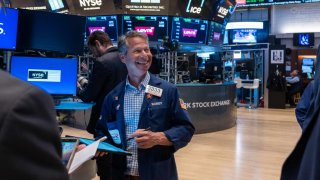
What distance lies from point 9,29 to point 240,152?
457cm

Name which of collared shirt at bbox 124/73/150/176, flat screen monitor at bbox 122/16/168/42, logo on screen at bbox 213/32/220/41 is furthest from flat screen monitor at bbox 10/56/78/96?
logo on screen at bbox 213/32/220/41

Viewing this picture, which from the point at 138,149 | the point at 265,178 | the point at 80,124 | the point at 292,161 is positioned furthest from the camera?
the point at 80,124

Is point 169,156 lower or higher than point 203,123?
higher

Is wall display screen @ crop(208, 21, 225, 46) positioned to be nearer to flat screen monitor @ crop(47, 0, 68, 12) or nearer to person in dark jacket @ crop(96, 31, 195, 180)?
flat screen monitor @ crop(47, 0, 68, 12)

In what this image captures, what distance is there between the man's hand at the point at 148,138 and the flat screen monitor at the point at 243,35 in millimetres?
14744

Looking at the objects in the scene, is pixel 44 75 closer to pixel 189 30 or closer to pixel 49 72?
A: pixel 49 72

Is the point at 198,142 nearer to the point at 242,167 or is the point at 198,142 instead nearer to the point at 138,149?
the point at 242,167

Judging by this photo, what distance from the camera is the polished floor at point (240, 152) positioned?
5.06m

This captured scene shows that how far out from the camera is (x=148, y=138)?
2.00 metres

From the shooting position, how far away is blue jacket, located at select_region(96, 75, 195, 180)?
2092 mm

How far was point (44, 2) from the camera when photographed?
949 cm

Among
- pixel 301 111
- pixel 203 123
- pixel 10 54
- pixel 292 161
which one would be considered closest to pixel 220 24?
pixel 203 123

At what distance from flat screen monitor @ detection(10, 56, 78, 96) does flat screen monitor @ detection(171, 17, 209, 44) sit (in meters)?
6.20

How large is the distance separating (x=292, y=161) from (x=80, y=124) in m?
8.12
